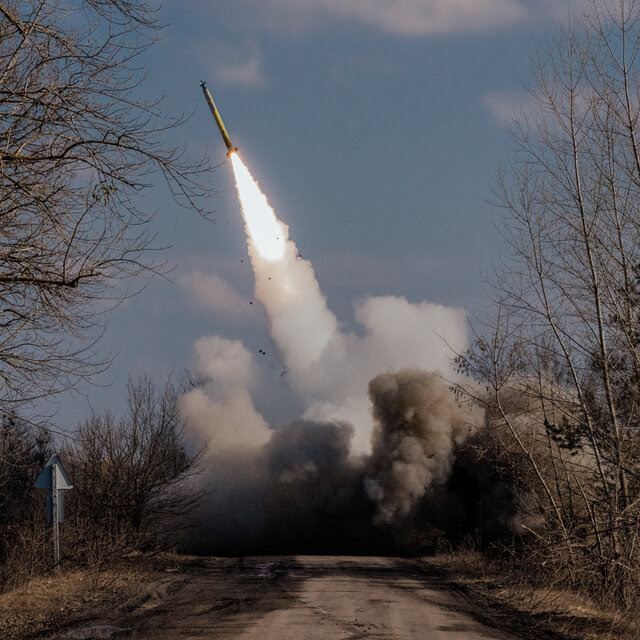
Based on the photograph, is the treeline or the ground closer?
the ground

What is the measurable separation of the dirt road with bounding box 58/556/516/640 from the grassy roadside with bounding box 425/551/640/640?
22.4 inches

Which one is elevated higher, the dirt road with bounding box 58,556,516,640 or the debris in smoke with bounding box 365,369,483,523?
the debris in smoke with bounding box 365,369,483,523

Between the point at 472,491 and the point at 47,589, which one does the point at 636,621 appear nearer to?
the point at 47,589

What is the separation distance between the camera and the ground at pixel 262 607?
42.3ft

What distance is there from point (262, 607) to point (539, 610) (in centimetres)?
506

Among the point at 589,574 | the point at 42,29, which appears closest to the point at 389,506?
the point at 589,574

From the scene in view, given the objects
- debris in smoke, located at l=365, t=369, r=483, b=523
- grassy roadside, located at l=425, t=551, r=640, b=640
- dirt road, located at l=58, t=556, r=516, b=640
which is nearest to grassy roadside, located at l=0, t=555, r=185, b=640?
dirt road, located at l=58, t=556, r=516, b=640

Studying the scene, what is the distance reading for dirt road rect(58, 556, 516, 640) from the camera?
12688mm

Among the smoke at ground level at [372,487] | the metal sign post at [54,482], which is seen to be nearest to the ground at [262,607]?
the metal sign post at [54,482]

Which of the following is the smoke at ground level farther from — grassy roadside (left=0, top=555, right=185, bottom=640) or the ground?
grassy roadside (left=0, top=555, right=185, bottom=640)

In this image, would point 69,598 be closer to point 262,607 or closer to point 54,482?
point 54,482

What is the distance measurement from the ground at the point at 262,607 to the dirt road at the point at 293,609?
18mm

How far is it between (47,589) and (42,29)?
38.1ft

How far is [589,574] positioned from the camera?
16.2 m
